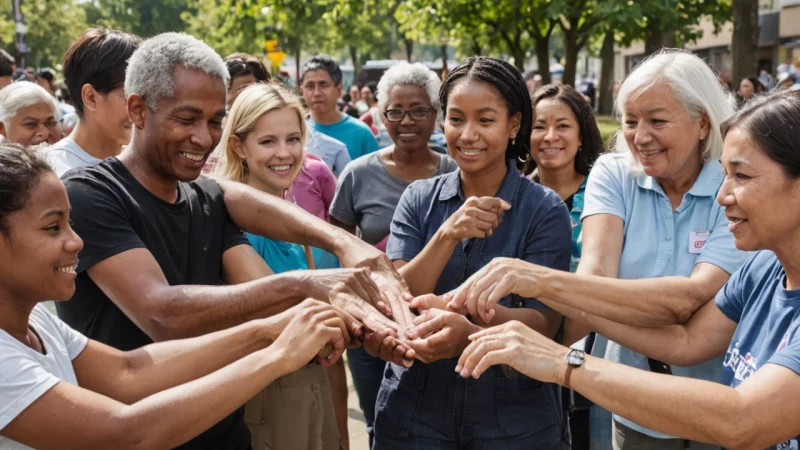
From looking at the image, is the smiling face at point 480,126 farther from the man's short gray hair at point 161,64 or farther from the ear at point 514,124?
the man's short gray hair at point 161,64

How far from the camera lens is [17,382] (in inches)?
77.8

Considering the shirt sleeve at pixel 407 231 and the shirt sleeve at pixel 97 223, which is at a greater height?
the shirt sleeve at pixel 97 223

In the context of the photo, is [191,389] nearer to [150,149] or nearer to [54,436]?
[54,436]

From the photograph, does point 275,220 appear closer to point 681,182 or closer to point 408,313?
point 408,313

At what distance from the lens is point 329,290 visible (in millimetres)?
2793

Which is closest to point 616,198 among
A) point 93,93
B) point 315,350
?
point 315,350

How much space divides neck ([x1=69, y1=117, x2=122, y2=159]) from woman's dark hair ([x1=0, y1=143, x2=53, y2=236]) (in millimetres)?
2030

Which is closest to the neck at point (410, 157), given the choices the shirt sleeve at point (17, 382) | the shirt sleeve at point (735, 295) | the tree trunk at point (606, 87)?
the shirt sleeve at point (735, 295)

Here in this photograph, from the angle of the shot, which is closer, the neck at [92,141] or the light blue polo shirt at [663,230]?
the light blue polo shirt at [663,230]

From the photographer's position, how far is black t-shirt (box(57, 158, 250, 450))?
2545 mm

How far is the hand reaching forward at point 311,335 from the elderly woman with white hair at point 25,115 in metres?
3.61

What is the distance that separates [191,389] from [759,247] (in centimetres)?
169

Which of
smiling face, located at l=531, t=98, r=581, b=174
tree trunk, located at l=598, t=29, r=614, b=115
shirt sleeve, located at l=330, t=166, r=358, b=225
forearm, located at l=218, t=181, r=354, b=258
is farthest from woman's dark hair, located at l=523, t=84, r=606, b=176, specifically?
tree trunk, located at l=598, t=29, r=614, b=115

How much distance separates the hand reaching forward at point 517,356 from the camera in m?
2.53
